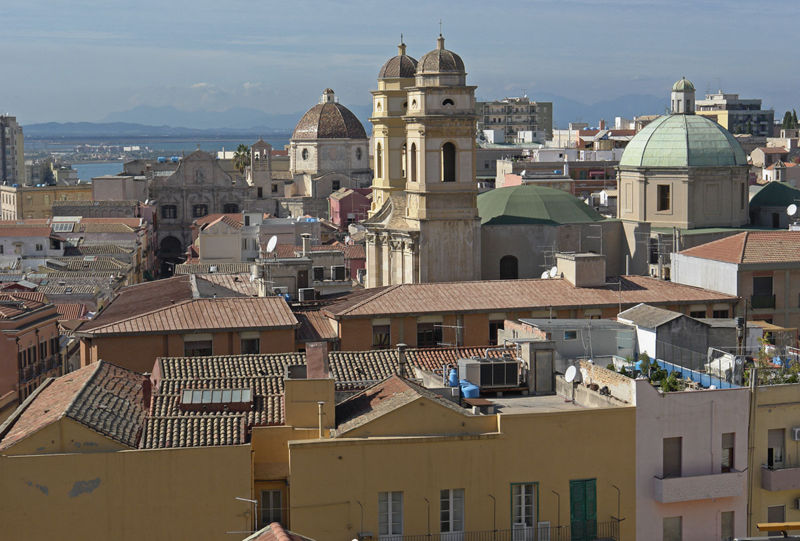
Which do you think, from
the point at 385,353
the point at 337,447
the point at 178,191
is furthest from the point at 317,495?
the point at 178,191

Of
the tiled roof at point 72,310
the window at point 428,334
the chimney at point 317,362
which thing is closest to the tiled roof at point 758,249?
the window at point 428,334

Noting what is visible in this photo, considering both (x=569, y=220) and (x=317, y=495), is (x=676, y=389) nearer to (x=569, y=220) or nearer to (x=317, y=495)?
(x=317, y=495)

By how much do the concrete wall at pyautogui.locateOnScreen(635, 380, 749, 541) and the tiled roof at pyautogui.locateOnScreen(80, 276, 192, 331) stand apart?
561 inches

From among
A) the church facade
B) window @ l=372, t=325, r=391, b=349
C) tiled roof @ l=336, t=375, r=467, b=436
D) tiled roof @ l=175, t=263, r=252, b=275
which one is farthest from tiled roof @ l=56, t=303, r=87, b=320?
tiled roof @ l=336, t=375, r=467, b=436

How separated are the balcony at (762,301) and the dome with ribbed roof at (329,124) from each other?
64755 mm

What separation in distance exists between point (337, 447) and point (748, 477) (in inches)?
248

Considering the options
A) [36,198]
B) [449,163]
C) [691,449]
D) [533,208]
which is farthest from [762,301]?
[36,198]

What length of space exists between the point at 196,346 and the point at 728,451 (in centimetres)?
1342

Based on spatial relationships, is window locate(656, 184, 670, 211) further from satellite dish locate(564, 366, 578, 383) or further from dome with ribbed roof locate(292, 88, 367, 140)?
dome with ribbed roof locate(292, 88, 367, 140)

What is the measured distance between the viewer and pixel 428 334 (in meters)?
33.5

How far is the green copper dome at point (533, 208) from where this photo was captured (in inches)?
1711

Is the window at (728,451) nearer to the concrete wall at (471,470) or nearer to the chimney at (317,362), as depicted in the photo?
the concrete wall at (471,470)

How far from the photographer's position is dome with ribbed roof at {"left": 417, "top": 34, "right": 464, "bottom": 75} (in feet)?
136

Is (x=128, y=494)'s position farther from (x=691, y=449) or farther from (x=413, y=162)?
(x=413, y=162)
